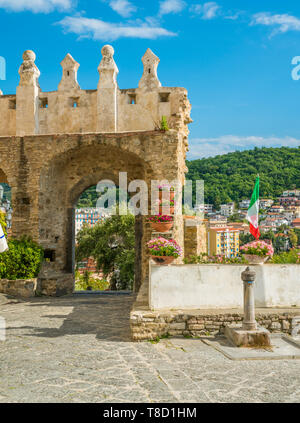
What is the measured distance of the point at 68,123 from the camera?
1433 cm

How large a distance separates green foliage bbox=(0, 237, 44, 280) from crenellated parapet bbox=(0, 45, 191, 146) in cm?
456

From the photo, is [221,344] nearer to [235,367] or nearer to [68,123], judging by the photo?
[235,367]

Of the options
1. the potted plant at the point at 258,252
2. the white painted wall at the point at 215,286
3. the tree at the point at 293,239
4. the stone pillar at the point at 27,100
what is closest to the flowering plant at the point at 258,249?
the potted plant at the point at 258,252

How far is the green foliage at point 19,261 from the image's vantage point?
1200 cm

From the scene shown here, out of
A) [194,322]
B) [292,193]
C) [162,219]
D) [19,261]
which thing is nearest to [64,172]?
[19,261]

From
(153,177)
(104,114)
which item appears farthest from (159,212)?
(104,114)

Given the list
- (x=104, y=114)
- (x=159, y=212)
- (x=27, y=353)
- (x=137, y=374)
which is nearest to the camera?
(x=137, y=374)

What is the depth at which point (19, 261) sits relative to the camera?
1206 centimetres

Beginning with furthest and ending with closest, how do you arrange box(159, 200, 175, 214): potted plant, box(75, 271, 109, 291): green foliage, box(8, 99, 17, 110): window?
box(75, 271, 109, 291): green foliage, box(8, 99, 17, 110): window, box(159, 200, 175, 214): potted plant

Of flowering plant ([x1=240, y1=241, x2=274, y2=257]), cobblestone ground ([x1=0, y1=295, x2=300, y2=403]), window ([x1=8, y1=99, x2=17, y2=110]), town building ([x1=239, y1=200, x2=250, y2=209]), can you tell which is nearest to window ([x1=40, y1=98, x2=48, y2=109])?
window ([x1=8, y1=99, x2=17, y2=110])

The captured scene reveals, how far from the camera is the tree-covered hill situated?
4784 centimetres

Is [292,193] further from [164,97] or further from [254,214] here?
[254,214]

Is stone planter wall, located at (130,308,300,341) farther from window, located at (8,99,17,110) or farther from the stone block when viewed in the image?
window, located at (8,99,17,110)

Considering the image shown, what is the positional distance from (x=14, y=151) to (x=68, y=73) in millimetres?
3704
